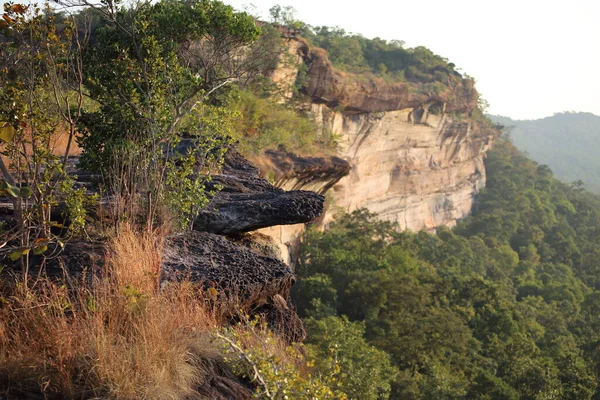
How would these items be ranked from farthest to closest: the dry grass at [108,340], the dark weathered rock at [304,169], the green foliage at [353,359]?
the dark weathered rock at [304,169], the green foliage at [353,359], the dry grass at [108,340]

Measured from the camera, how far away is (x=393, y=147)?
26.6m

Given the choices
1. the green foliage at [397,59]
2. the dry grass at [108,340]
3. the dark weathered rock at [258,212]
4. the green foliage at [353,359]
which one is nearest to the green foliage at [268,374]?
the dry grass at [108,340]

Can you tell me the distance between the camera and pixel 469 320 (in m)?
15.3

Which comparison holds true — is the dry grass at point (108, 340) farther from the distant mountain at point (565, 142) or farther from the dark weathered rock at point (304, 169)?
the distant mountain at point (565, 142)

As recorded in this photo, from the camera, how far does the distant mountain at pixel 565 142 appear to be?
306 feet

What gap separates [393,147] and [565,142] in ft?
357

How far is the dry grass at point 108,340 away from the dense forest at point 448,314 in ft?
4.32

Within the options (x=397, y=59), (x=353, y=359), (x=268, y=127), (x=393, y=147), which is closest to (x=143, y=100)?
(x=353, y=359)

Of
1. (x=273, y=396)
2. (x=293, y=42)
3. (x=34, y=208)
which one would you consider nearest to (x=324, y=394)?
(x=273, y=396)

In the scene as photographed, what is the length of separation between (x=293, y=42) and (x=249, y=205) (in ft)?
47.8

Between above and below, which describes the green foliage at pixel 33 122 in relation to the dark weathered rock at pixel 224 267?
above

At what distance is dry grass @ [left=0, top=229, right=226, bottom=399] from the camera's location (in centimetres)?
228

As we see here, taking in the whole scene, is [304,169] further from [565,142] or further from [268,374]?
[565,142]

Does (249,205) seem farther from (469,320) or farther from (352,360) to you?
(469,320)
